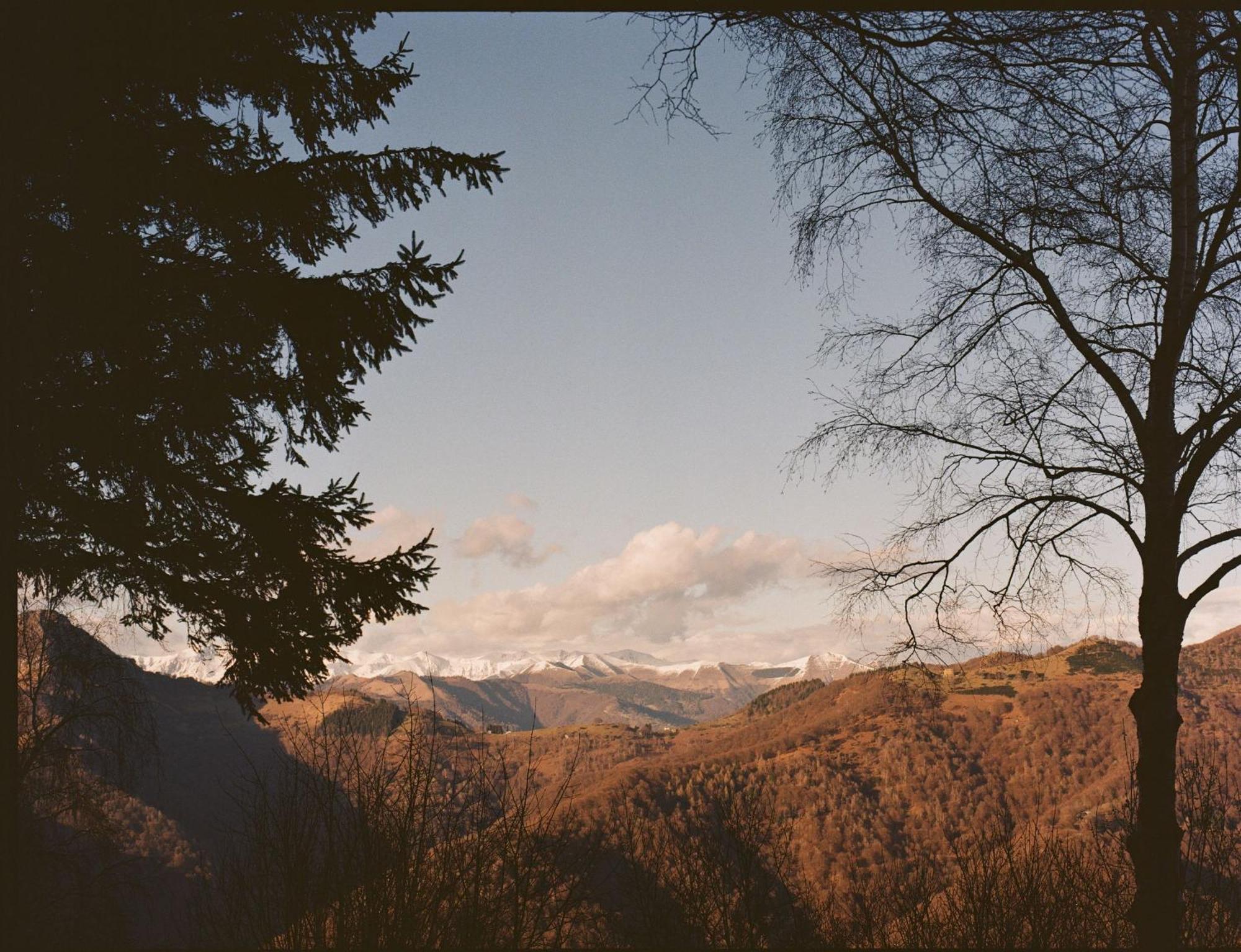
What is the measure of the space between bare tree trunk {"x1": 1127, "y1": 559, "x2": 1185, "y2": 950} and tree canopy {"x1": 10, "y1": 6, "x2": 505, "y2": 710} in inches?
197

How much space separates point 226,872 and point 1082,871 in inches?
218

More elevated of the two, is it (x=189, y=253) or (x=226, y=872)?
(x=189, y=253)

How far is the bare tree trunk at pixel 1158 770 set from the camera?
5465 millimetres

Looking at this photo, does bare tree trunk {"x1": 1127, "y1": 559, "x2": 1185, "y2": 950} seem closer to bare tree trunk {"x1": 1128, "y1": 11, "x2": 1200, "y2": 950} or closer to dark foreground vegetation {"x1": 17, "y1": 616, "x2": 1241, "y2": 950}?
bare tree trunk {"x1": 1128, "y1": 11, "x2": 1200, "y2": 950}

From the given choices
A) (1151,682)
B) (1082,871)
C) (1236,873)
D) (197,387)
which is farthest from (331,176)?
(1236,873)

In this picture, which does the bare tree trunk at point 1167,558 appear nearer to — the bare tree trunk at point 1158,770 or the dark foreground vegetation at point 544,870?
the bare tree trunk at point 1158,770

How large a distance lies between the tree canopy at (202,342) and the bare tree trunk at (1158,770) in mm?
4995

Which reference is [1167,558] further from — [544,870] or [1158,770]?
[544,870]

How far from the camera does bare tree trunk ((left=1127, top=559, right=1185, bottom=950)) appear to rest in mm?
5465

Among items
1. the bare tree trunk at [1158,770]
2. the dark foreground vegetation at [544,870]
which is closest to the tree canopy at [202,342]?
the dark foreground vegetation at [544,870]

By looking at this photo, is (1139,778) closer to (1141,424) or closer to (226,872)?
(1141,424)

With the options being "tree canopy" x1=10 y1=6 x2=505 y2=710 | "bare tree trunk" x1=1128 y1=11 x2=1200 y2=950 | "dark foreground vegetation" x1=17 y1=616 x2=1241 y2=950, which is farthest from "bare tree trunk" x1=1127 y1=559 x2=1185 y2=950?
"tree canopy" x1=10 y1=6 x2=505 y2=710

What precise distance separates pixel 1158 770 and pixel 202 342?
7.17m

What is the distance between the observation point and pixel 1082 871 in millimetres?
6027
